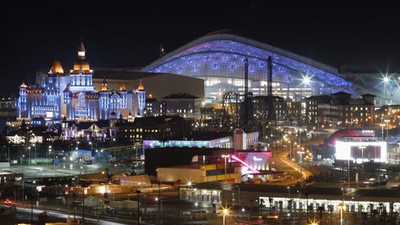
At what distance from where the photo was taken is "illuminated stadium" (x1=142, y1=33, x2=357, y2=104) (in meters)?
59.5

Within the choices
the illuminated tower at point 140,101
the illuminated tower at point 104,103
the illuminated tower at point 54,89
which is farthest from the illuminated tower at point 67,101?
the illuminated tower at point 140,101

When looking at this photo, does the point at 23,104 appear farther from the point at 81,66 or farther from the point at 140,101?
the point at 140,101

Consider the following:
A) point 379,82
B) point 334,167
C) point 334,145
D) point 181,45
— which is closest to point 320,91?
point 379,82

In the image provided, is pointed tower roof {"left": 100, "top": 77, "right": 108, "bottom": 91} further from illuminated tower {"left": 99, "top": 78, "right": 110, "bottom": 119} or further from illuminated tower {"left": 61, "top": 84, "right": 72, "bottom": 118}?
illuminated tower {"left": 61, "top": 84, "right": 72, "bottom": 118}

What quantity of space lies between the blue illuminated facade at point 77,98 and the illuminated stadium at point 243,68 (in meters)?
7.90

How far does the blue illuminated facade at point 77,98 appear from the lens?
54.5m

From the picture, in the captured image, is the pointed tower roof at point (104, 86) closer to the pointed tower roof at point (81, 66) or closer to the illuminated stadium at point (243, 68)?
the pointed tower roof at point (81, 66)

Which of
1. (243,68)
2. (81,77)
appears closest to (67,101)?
(81,77)

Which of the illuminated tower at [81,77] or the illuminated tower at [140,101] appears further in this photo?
the illuminated tower at [140,101]

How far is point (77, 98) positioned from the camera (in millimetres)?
54375

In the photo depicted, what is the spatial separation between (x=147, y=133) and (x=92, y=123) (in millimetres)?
4730

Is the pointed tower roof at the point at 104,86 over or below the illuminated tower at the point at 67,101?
over

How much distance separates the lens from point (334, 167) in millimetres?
31953

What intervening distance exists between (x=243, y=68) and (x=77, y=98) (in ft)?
44.3
